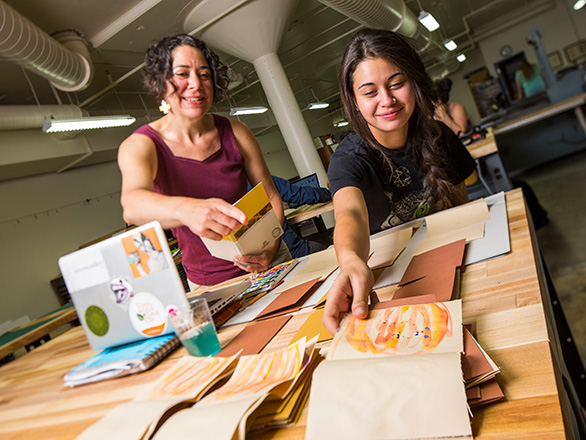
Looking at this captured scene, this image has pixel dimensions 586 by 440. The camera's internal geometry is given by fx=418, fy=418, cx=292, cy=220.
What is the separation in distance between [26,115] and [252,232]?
17.7 ft

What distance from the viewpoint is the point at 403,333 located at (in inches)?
24.4

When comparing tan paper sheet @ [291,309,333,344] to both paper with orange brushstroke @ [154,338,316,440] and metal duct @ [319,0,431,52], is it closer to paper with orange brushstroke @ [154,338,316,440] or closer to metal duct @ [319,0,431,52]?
paper with orange brushstroke @ [154,338,316,440]

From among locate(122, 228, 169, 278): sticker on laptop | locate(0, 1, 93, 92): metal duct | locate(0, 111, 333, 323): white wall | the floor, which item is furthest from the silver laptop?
locate(0, 111, 333, 323): white wall

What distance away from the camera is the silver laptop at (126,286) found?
100 cm

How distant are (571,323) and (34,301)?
6679 millimetres

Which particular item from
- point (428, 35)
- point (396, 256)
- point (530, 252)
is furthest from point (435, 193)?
point (428, 35)

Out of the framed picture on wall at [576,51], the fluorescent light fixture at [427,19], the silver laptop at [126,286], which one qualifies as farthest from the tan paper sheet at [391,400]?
the framed picture on wall at [576,51]

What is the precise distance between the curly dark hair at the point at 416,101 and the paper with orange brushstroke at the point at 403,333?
949 mm

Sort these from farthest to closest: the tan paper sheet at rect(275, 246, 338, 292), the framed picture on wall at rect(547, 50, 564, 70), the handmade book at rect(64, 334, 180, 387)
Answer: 1. the framed picture on wall at rect(547, 50, 564, 70)
2. the tan paper sheet at rect(275, 246, 338, 292)
3. the handmade book at rect(64, 334, 180, 387)

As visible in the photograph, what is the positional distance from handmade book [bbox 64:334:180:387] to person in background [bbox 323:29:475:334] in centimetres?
57

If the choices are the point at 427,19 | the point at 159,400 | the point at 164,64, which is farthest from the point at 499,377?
the point at 427,19

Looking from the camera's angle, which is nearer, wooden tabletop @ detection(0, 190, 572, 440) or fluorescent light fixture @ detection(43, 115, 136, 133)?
wooden tabletop @ detection(0, 190, 572, 440)

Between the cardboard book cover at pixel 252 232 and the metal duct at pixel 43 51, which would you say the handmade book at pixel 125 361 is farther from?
the metal duct at pixel 43 51

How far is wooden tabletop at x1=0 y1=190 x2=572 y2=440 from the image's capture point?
17.3 inches
